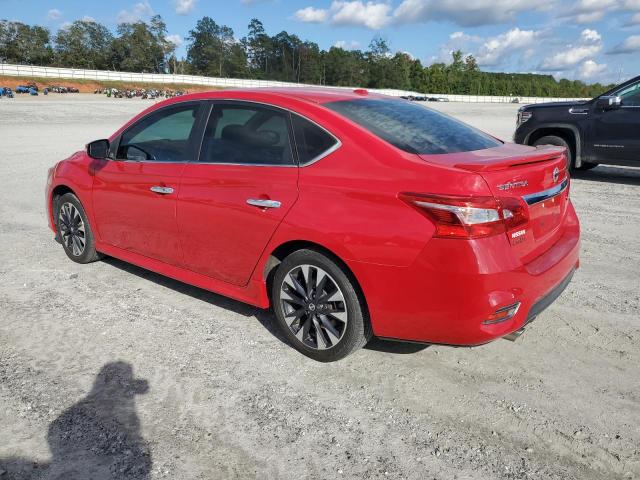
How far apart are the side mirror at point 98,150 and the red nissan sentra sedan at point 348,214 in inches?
11.6

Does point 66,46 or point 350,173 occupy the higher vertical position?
point 66,46

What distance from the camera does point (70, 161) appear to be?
17.5ft

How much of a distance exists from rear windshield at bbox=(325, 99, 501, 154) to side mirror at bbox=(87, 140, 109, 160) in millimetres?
2324

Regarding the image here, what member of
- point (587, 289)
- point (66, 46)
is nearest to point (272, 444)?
point (587, 289)

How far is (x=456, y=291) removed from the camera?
2855 millimetres

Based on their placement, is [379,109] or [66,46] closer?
[379,109]

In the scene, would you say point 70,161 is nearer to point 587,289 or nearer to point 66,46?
point 587,289

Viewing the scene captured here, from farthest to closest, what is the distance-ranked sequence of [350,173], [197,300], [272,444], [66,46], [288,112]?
[66,46], [197,300], [288,112], [350,173], [272,444]

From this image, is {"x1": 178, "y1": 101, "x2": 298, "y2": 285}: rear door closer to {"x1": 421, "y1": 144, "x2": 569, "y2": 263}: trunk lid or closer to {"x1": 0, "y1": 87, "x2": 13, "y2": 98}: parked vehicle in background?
{"x1": 421, "y1": 144, "x2": 569, "y2": 263}: trunk lid

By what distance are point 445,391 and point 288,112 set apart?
2058 mm

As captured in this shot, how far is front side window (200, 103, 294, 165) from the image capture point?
3.62 m

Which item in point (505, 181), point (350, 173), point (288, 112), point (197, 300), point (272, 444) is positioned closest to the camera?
point (272, 444)

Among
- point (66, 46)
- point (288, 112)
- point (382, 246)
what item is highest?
point (66, 46)

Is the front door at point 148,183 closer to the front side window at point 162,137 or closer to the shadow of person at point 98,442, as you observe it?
the front side window at point 162,137
